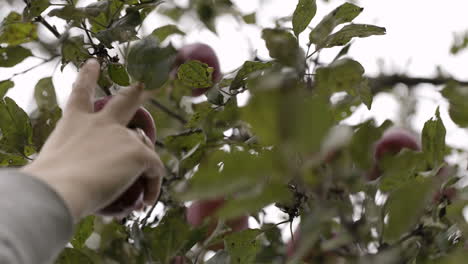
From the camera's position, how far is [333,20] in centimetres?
81

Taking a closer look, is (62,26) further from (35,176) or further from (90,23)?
(35,176)

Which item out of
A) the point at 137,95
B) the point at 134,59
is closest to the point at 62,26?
the point at 134,59

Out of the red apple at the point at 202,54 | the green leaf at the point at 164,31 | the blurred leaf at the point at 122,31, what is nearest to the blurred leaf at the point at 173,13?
the red apple at the point at 202,54

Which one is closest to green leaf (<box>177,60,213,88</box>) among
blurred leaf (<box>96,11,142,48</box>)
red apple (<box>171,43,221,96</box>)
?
blurred leaf (<box>96,11,142,48</box>)

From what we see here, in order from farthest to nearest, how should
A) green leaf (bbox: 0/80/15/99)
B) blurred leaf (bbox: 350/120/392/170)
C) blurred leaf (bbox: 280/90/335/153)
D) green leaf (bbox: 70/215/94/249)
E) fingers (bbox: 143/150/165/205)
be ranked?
1. green leaf (bbox: 0/80/15/99)
2. green leaf (bbox: 70/215/94/249)
3. fingers (bbox: 143/150/165/205)
4. blurred leaf (bbox: 350/120/392/170)
5. blurred leaf (bbox: 280/90/335/153)

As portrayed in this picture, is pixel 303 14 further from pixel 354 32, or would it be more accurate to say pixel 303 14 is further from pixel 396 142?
pixel 396 142

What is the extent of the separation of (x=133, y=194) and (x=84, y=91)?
0.13 m

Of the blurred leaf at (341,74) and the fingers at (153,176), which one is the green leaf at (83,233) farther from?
the blurred leaf at (341,74)

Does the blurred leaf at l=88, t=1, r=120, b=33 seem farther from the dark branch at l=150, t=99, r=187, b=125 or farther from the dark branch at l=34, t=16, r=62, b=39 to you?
the dark branch at l=150, t=99, r=187, b=125

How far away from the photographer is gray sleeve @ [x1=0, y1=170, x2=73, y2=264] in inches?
17.9

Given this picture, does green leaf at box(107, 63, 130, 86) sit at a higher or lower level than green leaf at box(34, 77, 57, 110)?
higher

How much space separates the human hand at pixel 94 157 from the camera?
0.53 metres

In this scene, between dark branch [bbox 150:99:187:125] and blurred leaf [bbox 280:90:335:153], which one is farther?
dark branch [bbox 150:99:187:125]

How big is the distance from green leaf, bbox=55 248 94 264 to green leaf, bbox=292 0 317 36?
1.40 feet
